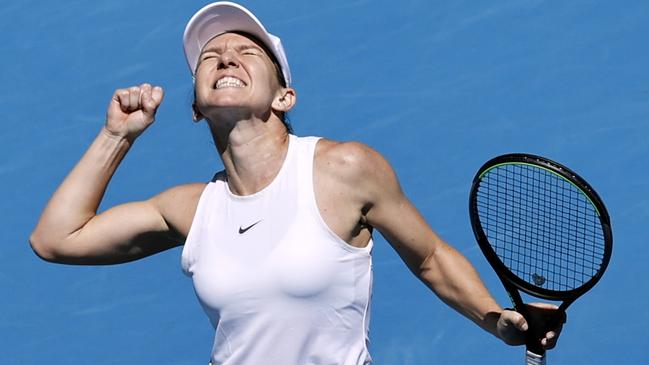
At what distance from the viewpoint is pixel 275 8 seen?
7910 millimetres

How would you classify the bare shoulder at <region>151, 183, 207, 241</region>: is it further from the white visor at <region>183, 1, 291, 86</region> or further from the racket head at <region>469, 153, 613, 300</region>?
the racket head at <region>469, 153, 613, 300</region>

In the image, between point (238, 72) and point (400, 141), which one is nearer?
point (238, 72)

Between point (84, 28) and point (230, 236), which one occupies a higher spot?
point (84, 28)

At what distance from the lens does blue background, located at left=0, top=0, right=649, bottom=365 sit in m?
6.30

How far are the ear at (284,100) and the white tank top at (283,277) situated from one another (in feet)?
0.49

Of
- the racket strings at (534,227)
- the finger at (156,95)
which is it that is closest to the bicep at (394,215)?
the racket strings at (534,227)

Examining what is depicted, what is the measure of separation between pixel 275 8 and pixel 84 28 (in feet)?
3.18

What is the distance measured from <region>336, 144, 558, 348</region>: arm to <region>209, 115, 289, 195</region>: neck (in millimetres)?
209

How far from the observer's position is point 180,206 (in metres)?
4.20

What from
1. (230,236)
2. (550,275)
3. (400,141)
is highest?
(400,141)

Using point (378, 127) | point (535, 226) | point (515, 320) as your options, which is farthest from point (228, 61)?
point (378, 127)

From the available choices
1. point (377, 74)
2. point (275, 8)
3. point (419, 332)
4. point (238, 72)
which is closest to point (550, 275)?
point (419, 332)

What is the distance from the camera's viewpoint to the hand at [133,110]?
169 inches

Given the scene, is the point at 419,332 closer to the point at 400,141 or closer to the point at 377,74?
the point at 400,141
